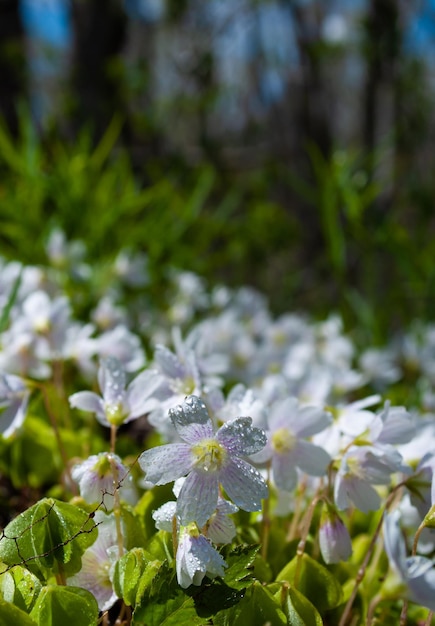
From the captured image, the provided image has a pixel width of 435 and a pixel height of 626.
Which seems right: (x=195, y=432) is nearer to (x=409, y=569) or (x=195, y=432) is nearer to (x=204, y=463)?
(x=204, y=463)

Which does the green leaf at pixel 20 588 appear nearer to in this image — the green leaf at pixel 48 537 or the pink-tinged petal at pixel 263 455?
the green leaf at pixel 48 537

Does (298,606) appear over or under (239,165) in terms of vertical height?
over

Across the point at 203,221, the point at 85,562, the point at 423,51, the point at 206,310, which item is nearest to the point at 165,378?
the point at 85,562

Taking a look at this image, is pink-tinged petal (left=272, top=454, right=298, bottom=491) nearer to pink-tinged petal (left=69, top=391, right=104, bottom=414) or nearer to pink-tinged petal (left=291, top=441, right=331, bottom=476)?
pink-tinged petal (left=291, top=441, right=331, bottom=476)

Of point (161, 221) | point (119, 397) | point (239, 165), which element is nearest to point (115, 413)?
point (119, 397)

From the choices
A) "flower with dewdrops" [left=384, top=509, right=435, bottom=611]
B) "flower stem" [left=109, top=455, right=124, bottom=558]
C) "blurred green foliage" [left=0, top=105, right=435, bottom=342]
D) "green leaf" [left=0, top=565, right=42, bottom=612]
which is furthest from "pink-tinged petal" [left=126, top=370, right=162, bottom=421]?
"blurred green foliage" [left=0, top=105, right=435, bottom=342]
